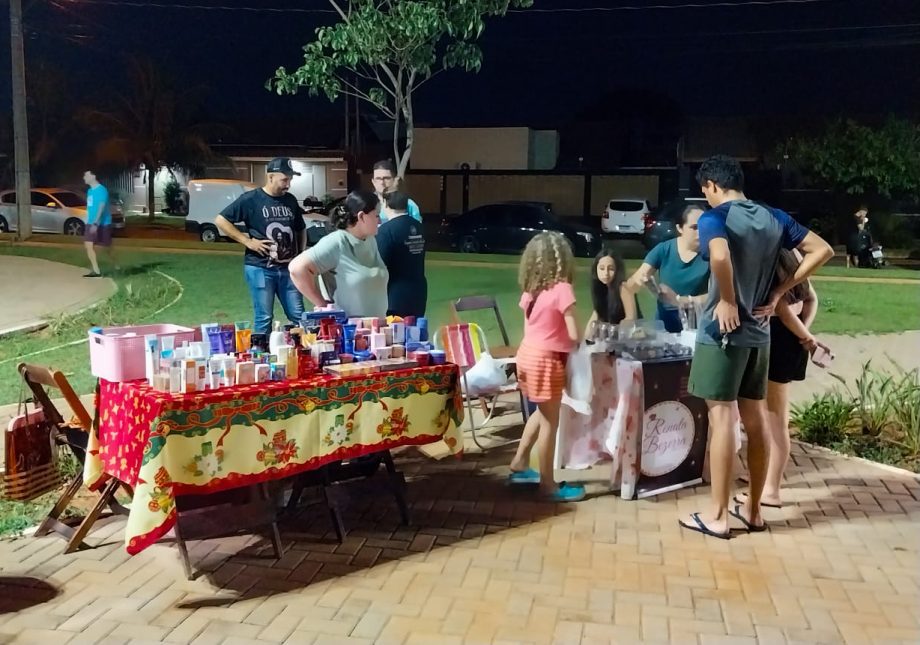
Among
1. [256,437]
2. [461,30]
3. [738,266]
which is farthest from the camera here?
[461,30]

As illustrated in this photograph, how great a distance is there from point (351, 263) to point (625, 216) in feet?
41.4

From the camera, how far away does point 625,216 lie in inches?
634

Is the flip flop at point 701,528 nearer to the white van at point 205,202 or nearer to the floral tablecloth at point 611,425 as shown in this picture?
the floral tablecloth at point 611,425

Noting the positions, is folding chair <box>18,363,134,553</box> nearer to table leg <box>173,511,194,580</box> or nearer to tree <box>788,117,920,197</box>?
table leg <box>173,511,194,580</box>

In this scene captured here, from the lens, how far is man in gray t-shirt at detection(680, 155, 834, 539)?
354cm

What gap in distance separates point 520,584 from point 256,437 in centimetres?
121

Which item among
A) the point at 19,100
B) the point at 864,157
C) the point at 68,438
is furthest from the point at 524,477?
the point at 864,157

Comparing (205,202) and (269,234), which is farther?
(205,202)

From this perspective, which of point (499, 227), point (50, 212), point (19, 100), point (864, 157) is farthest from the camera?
point (864, 157)

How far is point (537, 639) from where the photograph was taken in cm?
291

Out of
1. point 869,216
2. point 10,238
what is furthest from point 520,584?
point 869,216

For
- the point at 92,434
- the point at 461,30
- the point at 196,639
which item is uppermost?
the point at 461,30

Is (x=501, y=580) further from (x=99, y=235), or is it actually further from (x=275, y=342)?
(x=99, y=235)

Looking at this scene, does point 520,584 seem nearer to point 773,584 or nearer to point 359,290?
point 773,584
